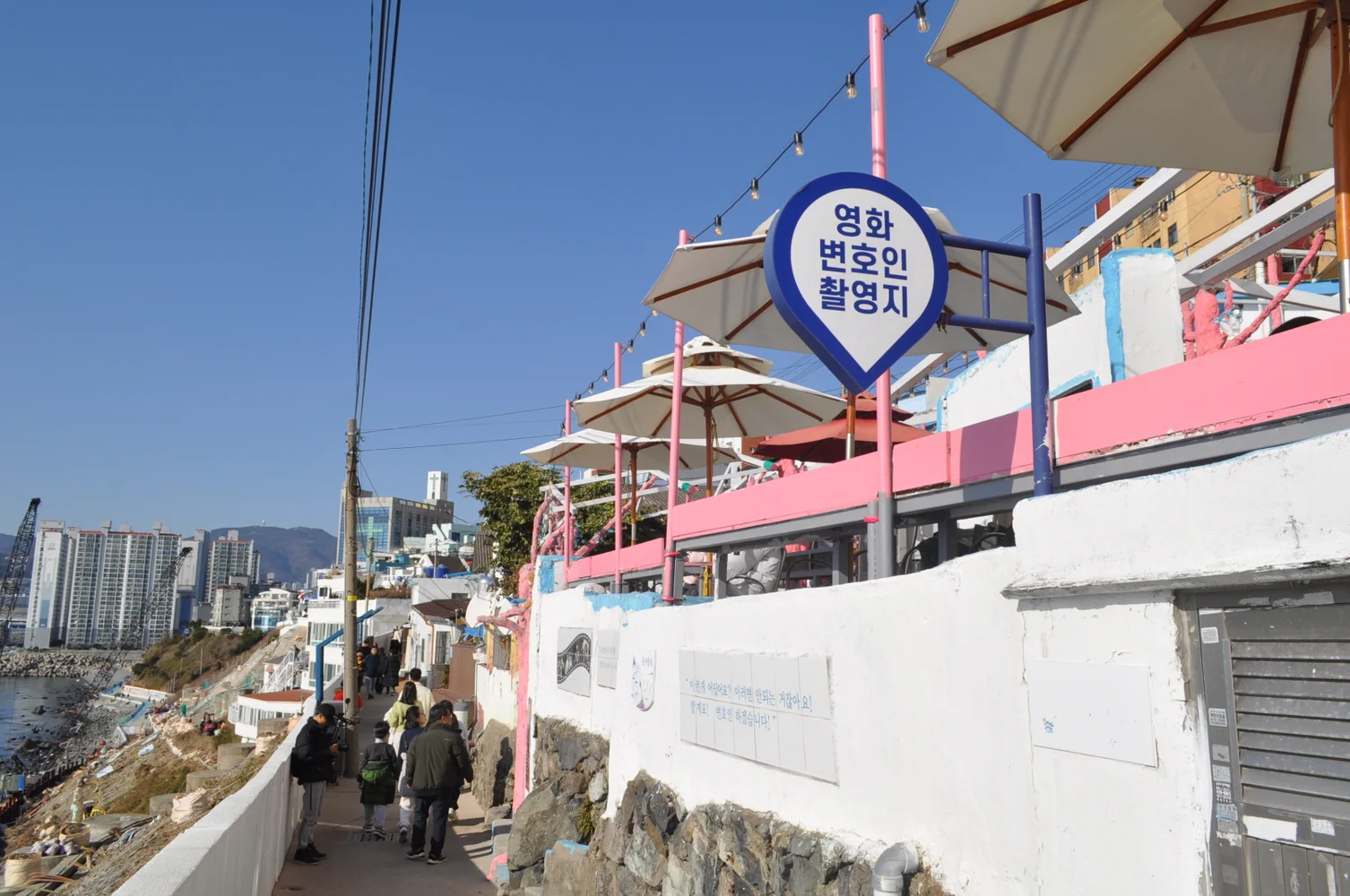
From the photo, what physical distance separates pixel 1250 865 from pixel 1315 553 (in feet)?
2.87

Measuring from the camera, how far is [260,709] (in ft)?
131

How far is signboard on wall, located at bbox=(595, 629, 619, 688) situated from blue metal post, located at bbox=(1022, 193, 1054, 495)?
17.7ft

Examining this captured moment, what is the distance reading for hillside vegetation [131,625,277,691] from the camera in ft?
397

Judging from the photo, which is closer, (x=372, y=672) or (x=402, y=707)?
(x=402, y=707)

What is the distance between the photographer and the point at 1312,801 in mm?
2607

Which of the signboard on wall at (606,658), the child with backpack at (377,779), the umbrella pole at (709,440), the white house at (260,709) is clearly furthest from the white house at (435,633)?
the umbrella pole at (709,440)

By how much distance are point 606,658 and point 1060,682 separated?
254 inches

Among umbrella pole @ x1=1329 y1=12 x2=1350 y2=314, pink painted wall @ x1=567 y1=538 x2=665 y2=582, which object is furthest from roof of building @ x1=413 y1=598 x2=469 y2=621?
umbrella pole @ x1=1329 y1=12 x2=1350 y2=314

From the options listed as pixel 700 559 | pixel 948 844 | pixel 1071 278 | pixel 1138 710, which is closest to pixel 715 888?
pixel 948 844

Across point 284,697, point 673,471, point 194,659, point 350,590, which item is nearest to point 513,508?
point 350,590

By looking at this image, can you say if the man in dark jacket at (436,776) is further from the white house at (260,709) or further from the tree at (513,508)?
the white house at (260,709)

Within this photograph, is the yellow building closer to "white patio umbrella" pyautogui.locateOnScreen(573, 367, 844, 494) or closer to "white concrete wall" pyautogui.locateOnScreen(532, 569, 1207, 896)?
"white patio umbrella" pyautogui.locateOnScreen(573, 367, 844, 494)

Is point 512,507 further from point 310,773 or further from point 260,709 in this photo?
point 260,709

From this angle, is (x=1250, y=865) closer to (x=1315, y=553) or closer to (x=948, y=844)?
(x=1315, y=553)
